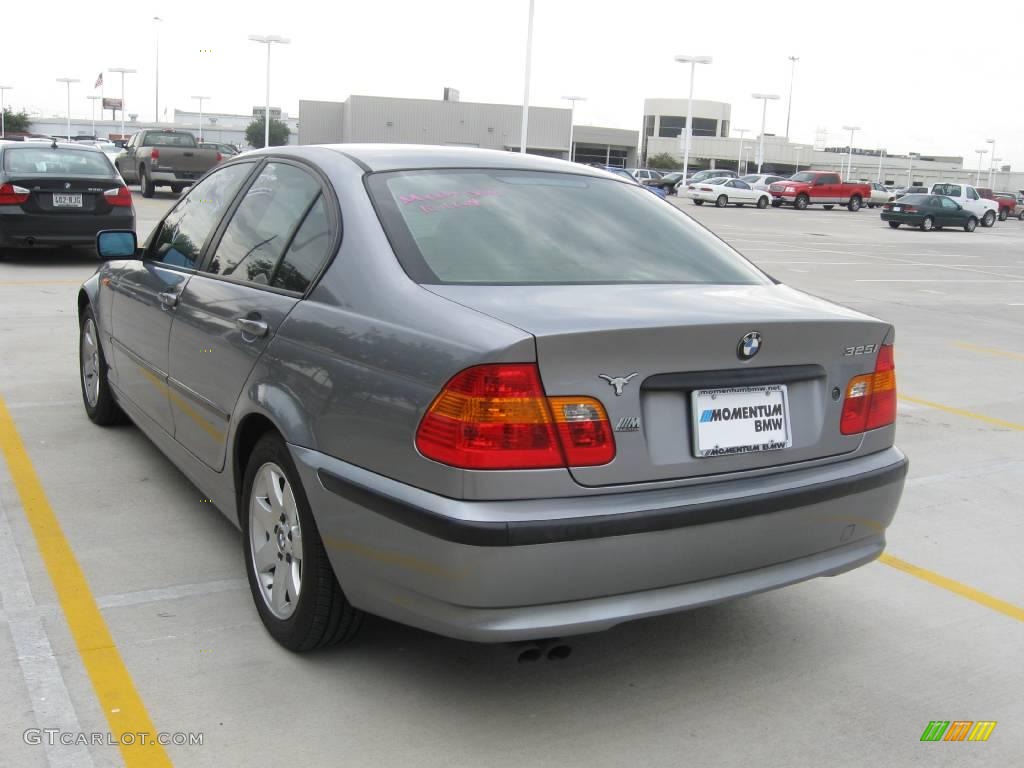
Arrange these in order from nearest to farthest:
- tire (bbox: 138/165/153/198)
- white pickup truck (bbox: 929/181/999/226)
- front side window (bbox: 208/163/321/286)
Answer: front side window (bbox: 208/163/321/286) → tire (bbox: 138/165/153/198) → white pickup truck (bbox: 929/181/999/226)

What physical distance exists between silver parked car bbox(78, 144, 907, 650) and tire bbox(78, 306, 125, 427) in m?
1.81

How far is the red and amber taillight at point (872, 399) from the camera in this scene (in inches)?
129

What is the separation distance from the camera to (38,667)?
125 inches

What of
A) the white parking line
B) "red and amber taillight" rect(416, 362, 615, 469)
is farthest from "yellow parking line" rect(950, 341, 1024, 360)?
the white parking line

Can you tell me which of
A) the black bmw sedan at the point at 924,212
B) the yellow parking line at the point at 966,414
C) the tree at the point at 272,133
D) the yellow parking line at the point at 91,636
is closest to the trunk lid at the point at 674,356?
the yellow parking line at the point at 91,636

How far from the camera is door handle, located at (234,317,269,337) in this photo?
11.4ft

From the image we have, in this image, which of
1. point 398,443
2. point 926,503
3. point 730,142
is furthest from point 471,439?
point 730,142

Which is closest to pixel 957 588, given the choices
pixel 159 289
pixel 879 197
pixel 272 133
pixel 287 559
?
pixel 287 559

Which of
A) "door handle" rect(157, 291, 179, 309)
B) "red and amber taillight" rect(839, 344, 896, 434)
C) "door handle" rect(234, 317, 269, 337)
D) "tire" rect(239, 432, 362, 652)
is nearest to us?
"tire" rect(239, 432, 362, 652)

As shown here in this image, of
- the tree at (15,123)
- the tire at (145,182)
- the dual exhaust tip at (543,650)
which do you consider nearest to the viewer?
the dual exhaust tip at (543,650)

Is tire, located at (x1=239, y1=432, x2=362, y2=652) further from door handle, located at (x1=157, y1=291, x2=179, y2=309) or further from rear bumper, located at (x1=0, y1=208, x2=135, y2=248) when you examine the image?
rear bumper, located at (x1=0, y1=208, x2=135, y2=248)

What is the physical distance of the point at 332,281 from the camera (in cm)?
328

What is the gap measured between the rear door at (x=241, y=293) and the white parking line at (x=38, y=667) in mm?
768

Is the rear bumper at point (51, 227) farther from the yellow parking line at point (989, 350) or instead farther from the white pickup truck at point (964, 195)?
the white pickup truck at point (964, 195)
